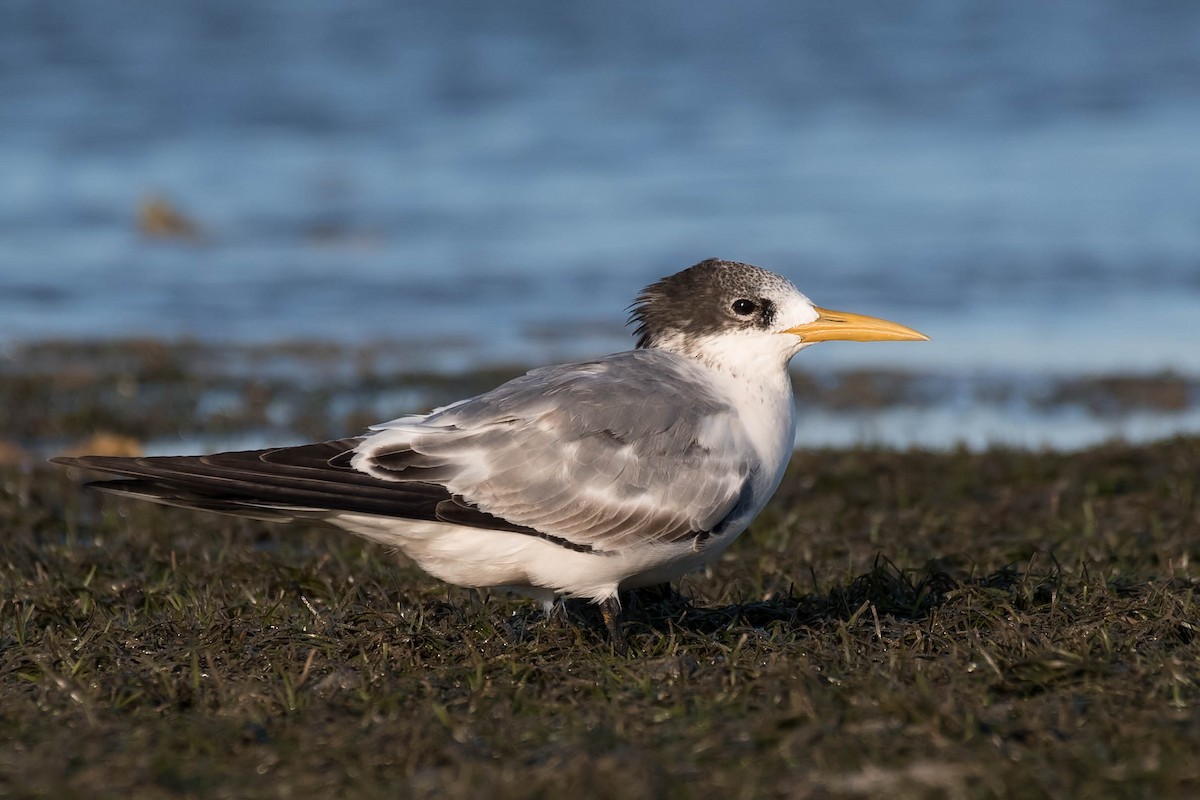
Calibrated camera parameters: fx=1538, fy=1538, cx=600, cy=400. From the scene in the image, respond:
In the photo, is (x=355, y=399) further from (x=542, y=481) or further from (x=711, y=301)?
(x=542, y=481)

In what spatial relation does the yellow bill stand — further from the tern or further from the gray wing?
the gray wing

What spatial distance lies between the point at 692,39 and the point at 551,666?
20.4 meters

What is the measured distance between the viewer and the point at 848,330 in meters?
5.09

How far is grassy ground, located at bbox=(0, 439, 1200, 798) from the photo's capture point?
3340 mm

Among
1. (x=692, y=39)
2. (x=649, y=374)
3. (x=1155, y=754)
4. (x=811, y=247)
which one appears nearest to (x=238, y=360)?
(x=811, y=247)

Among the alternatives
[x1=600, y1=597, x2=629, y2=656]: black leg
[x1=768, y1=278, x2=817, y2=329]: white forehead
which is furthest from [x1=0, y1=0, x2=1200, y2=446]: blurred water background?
[x1=600, y1=597, x2=629, y2=656]: black leg

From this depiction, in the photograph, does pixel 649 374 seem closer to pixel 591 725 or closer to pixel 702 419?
pixel 702 419

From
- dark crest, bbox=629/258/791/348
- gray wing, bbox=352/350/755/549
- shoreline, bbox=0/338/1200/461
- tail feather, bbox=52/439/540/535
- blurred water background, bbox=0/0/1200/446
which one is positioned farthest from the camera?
blurred water background, bbox=0/0/1200/446

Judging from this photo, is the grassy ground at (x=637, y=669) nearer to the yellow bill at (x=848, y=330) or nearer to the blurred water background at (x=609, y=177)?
the yellow bill at (x=848, y=330)

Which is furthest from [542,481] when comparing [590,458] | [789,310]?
[789,310]

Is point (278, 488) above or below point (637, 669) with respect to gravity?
above

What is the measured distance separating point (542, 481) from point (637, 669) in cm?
67

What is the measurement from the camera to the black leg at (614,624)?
14.6ft

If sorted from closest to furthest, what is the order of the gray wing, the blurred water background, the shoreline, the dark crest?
the gray wing
the dark crest
the shoreline
the blurred water background
